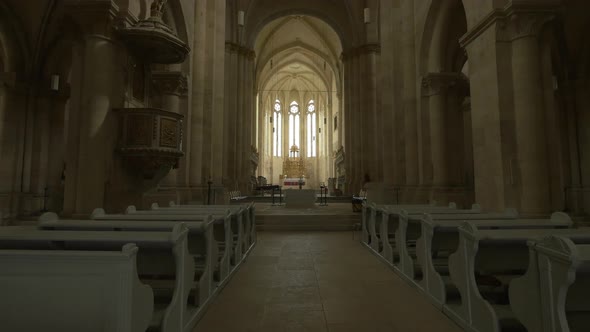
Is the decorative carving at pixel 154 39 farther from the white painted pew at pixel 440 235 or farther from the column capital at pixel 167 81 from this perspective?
the white painted pew at pixel 440 235

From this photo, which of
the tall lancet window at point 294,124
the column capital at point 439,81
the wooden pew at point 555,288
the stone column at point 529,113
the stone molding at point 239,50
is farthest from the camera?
the tall lancet window at point 294,124

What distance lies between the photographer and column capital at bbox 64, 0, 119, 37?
5801 mm

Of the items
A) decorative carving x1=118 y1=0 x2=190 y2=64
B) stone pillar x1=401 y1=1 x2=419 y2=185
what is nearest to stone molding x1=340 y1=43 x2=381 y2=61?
stone pillar x1=401 y1=1 x2=419 y2=185

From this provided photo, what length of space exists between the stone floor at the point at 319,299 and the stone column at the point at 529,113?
116 inches

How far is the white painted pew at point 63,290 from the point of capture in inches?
70.2

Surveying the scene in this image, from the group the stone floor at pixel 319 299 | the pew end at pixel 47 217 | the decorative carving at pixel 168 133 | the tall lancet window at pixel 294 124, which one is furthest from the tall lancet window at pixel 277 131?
the pew end at pixel 47 217

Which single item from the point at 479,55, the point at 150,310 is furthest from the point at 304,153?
the point at 150,310

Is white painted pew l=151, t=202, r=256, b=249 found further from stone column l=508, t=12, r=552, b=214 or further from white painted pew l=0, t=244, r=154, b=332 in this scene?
stone column l=508, t=12, r=552, b=214

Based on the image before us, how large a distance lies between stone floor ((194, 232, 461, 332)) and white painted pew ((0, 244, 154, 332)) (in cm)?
113

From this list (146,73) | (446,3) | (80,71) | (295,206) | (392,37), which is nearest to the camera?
(80,71)

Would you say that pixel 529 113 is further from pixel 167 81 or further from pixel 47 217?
pixel 167 81

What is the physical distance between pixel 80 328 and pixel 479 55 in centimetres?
717

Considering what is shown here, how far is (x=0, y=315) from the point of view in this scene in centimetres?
178

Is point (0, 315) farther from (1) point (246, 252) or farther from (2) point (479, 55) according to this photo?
(2) point (479, 55)
